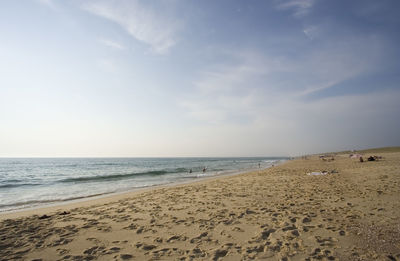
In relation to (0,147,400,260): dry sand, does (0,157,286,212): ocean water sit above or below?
below

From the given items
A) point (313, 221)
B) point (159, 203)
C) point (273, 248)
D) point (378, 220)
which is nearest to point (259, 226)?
point (273, 248)

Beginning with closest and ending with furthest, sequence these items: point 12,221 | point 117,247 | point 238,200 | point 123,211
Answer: point 117,247, point 12,221, point 123,211, point 238,200

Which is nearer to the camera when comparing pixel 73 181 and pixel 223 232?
pixel 223 232

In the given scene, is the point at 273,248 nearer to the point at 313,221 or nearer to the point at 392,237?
the point at 313,221

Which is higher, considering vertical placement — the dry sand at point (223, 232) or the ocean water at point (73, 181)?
the dry sand at point (223, 232)

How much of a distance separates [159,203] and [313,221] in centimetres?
630

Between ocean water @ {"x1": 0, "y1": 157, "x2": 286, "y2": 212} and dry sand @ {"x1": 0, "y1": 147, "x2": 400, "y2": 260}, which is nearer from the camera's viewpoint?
dry sand @ {"x1": 0, "y1": 147, "x2": 400, "y2": 260}

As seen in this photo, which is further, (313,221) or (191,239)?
(313,221)

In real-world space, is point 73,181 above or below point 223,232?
below

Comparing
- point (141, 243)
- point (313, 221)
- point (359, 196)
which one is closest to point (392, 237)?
point (313, 221)

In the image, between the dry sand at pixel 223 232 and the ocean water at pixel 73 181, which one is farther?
the ocean water at pixel 73 181

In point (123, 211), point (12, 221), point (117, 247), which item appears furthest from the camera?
point (123, 211)

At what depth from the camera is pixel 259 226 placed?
5355mm

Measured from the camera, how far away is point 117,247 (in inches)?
176
